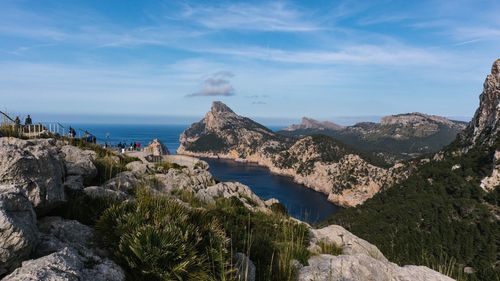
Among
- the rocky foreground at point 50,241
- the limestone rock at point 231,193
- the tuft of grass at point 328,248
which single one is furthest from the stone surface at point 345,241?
the limestone rock at point 231,193

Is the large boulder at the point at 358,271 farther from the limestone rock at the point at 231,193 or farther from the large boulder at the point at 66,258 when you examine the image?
the limestone rock at the point at 231,193

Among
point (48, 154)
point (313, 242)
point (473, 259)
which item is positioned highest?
point (48, 154)

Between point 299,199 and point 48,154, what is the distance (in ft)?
576

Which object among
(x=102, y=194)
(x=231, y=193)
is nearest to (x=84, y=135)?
(x=231, y=193)

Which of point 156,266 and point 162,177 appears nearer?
point 156,266

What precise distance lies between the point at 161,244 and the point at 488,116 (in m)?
150

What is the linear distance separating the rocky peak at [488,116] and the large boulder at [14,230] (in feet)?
444

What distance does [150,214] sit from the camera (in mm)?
7289

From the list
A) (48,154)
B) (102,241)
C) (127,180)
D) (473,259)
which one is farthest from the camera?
(473,259)

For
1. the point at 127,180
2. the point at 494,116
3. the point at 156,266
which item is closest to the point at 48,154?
the point at 156,266

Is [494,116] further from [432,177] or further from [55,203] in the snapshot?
[55,203]

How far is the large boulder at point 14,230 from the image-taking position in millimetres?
4953

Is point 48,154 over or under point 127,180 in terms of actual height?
over

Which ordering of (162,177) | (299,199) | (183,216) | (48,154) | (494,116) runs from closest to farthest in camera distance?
(183,216), (48,154), (162,177), (494,116), (299,199)
